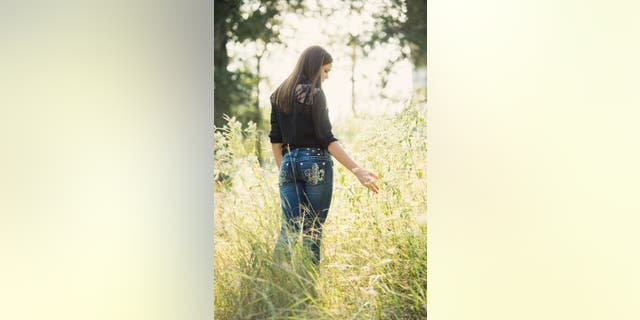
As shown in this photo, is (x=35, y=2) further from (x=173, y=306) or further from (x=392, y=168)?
(x=392, y=168)

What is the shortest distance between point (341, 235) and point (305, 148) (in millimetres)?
424

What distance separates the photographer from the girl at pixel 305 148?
240 cm

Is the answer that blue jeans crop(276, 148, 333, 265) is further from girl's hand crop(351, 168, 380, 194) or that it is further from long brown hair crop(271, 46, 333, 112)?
long brown hair crop(271, 46, 333, 112)

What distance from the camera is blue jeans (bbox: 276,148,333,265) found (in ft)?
7.84

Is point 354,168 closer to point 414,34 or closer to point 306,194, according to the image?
point 306,194

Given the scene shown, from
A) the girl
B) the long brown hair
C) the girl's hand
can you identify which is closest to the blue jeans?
the girl

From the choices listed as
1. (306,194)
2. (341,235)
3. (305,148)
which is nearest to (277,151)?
(305,148)

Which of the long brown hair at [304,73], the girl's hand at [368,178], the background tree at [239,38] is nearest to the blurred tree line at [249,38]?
the background tree at [239,38]

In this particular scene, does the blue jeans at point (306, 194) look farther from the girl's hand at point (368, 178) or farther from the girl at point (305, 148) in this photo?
the girl's hand at point (368, 178)

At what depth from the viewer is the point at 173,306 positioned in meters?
2.43

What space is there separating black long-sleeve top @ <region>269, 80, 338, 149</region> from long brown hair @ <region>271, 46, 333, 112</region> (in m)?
0.02
